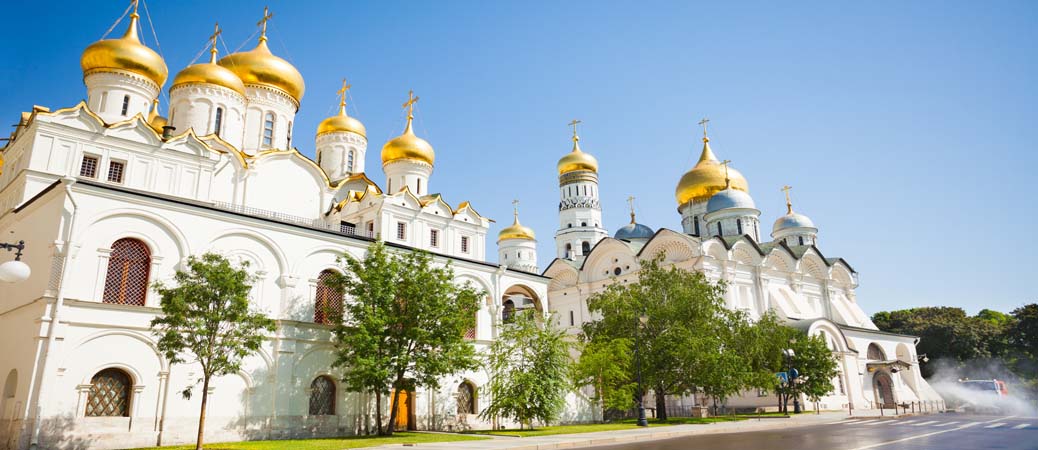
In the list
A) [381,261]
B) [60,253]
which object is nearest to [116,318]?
[60,253]

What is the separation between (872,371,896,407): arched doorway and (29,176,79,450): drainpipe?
4631 centimetres

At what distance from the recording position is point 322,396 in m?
22.9

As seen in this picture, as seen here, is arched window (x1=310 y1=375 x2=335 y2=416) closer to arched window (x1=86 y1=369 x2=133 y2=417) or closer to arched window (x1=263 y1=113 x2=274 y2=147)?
arched window (x1=86 y1=369 x2=133 y2=417)

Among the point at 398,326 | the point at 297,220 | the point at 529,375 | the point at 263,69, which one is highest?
the point at 263,69

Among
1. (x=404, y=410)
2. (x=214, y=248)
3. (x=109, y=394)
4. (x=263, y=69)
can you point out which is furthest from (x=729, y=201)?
(x=109, y=394)

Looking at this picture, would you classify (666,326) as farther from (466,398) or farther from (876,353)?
(876,353)

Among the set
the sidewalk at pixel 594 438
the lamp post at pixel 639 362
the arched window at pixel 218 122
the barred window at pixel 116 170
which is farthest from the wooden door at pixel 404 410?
the arched window at pixel 218 122

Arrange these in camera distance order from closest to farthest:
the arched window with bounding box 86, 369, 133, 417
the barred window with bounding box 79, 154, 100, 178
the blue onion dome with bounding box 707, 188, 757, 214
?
the arched window with bounding box 86, 369, 133, 417, the barred window with bounding box 79, 154, 100, 178, the blue onion dome with bounding box 707, 188, 757, 214

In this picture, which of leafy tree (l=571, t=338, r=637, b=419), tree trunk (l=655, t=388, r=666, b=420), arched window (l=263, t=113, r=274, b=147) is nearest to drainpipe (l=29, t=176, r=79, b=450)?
arched window (l=263, t=113, r=274, b=147)

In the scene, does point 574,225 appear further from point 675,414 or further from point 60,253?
point 60,253

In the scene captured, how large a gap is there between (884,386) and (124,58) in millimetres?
49476

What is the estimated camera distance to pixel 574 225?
54.9 m

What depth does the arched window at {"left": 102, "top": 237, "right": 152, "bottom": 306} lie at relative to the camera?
19319mm

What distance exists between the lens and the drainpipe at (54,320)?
1656 cm
